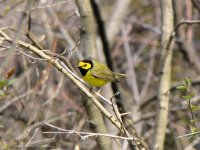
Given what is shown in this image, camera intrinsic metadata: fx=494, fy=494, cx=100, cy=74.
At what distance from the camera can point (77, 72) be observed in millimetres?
4211

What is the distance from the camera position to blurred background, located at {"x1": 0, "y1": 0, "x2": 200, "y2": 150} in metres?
4.83

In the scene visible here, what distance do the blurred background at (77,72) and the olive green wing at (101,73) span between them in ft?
0.69

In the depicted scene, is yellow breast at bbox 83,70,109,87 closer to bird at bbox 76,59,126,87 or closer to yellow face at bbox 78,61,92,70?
bird at bbox 76,59,126,87

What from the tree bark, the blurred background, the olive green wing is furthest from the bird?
the tree bark

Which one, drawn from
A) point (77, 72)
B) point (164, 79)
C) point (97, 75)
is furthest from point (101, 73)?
point (164, 79)

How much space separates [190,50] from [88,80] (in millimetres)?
1975

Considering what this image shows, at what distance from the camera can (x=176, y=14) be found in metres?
5.54

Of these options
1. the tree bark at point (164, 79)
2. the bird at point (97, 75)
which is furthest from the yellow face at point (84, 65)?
the tree bark at point (164, 79)

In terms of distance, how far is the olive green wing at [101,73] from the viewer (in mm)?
4336

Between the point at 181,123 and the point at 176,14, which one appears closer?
the point at 176,14

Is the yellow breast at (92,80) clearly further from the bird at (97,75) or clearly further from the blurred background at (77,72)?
the blurred background at (77,72)

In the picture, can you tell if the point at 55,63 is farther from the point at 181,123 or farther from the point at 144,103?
the point at 181,123

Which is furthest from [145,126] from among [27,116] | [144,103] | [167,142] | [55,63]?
[55,63]

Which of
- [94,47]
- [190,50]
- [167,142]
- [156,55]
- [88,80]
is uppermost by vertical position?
[94,47]
